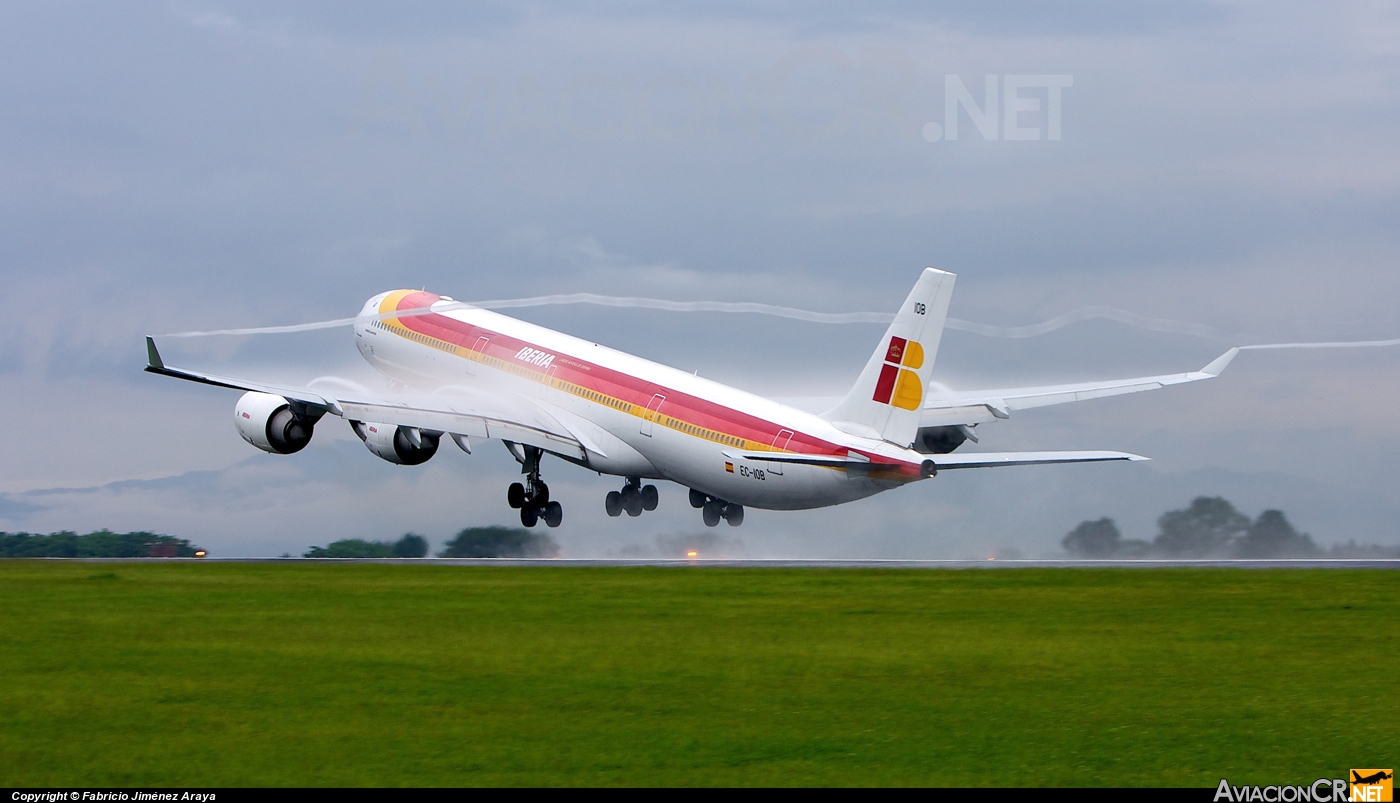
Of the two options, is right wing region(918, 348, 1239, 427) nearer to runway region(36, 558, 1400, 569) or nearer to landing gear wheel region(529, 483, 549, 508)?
runway region(36, 558, 1400, 569)

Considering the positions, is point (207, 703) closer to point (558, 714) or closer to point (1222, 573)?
point (558, 714)

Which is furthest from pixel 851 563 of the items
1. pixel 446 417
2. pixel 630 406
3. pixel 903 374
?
pixel 446 417

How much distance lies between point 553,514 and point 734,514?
7.13 metres

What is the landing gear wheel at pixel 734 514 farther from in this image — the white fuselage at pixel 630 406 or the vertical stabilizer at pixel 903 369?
the vertical stabilizer at pixel 903 369

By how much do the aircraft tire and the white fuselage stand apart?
2.89 meters

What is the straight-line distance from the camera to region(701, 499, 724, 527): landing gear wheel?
2359 inches

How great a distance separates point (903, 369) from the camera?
47406 mm

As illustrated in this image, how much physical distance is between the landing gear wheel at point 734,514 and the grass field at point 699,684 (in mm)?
13955

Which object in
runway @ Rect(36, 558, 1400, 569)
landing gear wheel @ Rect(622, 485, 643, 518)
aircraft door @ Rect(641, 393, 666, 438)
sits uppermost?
aircraft door @ Rect(641, 393, 666, 438)

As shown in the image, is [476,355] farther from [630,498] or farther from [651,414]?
[651,414]

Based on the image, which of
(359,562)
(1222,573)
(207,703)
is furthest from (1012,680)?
(359,562)

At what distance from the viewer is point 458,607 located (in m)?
40.9

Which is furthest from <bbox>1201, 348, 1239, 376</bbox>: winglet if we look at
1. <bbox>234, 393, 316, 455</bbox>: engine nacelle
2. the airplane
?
<bbox>234, 393, 316, 455</bbox>: engine nacelle

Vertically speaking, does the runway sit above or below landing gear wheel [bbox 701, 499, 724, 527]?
below
